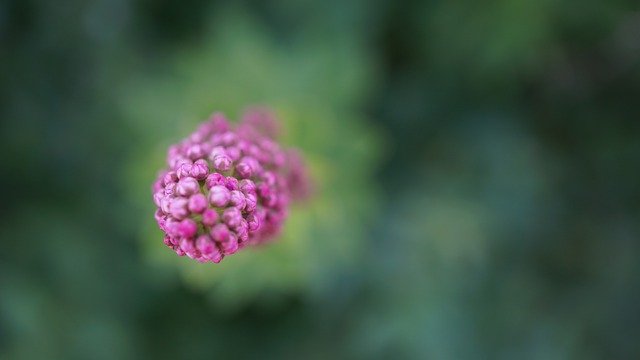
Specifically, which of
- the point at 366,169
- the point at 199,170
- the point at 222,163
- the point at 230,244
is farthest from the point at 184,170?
the point at 366,169

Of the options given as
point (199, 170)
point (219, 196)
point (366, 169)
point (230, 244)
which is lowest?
point (230, 244)

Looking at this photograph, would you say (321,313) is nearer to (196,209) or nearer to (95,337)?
(95,337)

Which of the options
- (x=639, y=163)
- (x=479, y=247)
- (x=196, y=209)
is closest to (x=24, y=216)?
(x=479, y=247)

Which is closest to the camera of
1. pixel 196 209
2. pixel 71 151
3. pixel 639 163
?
pixel 196 209

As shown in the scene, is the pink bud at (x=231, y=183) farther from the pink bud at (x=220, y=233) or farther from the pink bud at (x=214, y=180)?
the pink bud at (x=220, y=233)

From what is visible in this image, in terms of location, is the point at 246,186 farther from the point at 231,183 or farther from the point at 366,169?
the point at 366,169

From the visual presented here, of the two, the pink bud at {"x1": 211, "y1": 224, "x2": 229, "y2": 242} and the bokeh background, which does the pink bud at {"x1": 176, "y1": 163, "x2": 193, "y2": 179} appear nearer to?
the pink bud at {"x1": 211, "y1": 224, "x2": 229, "y2": 242}

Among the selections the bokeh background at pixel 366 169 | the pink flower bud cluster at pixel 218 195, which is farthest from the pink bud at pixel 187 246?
the bokeh background at pixel 366 169
